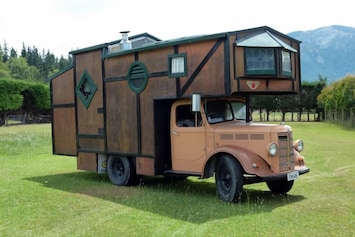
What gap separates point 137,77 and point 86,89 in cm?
217

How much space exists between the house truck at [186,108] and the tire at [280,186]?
23 mm

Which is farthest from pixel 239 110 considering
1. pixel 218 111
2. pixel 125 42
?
pixel 125 42

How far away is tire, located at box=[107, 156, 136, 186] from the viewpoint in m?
11.2

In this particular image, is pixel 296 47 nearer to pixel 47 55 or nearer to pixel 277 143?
pixel 277 143

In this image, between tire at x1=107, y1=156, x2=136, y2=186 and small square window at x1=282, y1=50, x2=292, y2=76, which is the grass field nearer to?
tire at x1=107, y1=156, x2=136, y2=186

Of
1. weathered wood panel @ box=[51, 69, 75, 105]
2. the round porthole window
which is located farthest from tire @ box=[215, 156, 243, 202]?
weathered wood panel @ box=[51, 69, 75, 105]

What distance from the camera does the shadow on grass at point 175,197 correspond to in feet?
26.8

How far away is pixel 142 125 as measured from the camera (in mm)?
10805

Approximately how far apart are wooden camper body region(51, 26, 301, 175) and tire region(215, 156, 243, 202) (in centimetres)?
129

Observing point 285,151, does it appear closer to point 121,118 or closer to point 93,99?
point 121,118

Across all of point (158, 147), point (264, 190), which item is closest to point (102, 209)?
point (158, 147)

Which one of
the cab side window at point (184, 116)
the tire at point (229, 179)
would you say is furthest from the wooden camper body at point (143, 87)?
the tire at point (229, 179)

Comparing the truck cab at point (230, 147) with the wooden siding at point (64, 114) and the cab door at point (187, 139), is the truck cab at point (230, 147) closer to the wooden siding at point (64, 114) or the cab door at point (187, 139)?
the cab door at point (187, 139)

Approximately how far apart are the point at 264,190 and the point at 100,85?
4.75m
